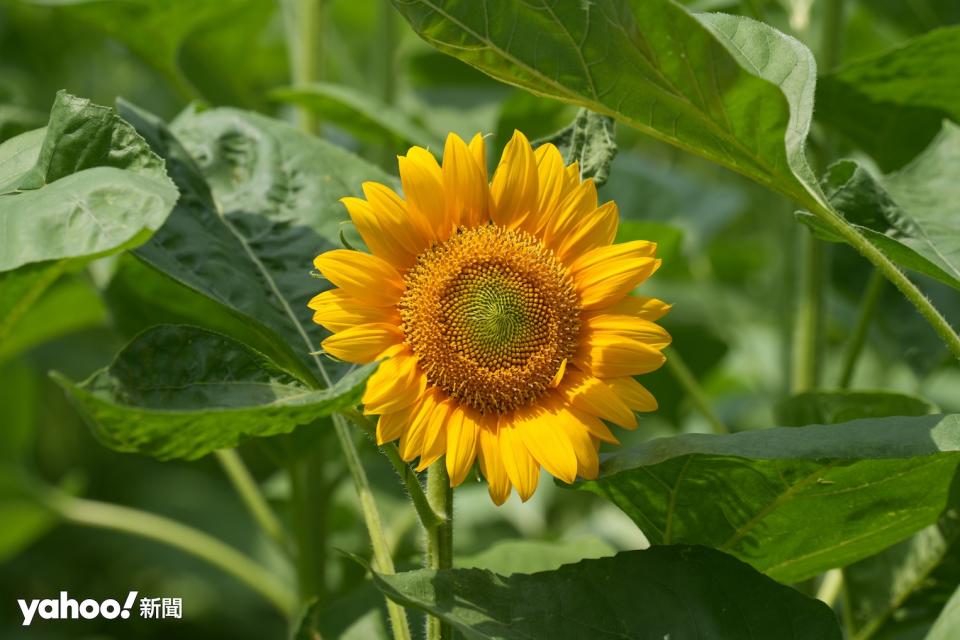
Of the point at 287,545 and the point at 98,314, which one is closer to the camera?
the point at 287,545

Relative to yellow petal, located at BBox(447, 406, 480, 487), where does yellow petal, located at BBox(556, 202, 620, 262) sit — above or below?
above

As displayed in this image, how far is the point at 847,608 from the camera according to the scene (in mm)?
1092

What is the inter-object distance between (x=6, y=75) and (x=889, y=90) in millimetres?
1550

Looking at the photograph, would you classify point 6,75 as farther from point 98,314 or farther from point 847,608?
point 847,608

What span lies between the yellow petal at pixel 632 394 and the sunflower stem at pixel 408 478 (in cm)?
14

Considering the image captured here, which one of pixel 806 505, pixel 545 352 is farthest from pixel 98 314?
pixel 806 505

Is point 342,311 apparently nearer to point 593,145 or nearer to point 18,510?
point 593,145

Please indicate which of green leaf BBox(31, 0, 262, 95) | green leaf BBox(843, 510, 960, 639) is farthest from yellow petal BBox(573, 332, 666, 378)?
green leaf BBox(31, 0, 262, 95)

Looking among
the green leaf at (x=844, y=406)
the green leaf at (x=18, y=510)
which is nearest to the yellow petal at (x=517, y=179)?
the green leaf at (x=844, y=406)

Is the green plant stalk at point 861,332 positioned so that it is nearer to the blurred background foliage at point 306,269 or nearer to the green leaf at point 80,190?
the blurred background foliage at point 306,269

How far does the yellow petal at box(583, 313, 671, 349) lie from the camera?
800 millimetres

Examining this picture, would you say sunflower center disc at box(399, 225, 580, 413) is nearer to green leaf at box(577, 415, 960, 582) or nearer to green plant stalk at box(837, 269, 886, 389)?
green leaf at box(577, 415, 960, 582)

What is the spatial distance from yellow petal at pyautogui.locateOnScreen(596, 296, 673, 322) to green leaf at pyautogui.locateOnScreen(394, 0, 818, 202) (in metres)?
0.11

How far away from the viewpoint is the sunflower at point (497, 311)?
0.78 meters
